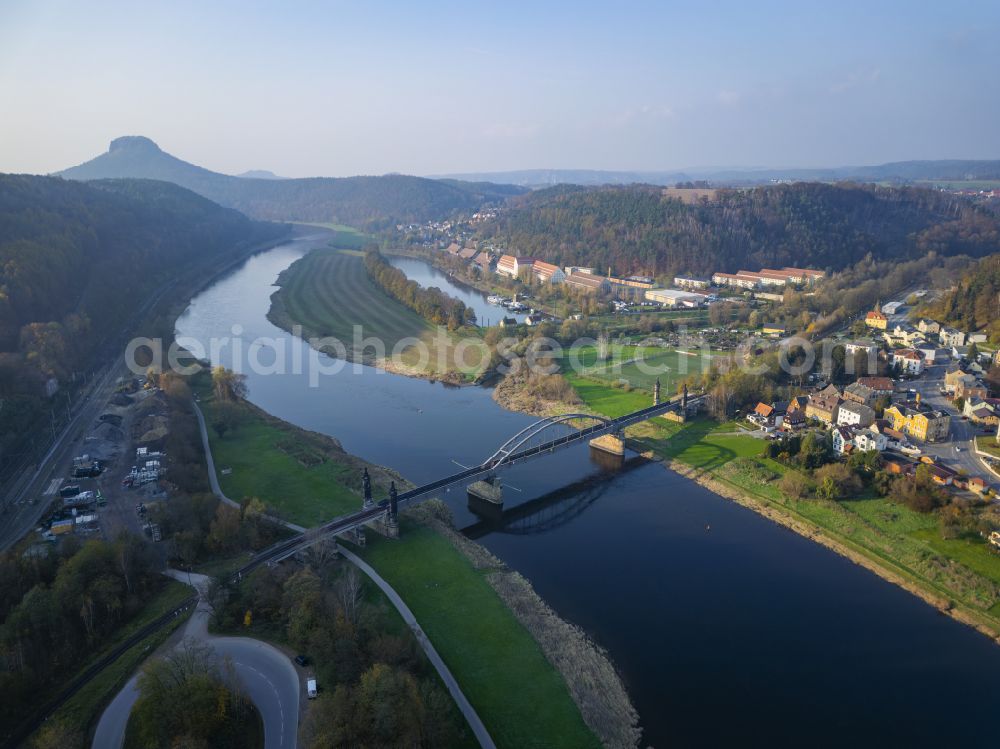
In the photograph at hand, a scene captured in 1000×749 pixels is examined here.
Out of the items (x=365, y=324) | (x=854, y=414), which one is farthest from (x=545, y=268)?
(x=854, y=414)

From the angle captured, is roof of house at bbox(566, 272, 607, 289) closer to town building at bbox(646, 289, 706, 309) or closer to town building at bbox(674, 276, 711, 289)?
town building at bbox(646, 289, 706, 309)

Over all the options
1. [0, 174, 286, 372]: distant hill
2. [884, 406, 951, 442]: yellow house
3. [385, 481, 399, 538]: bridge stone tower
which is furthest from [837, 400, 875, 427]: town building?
[0, 174, 286, 372]: distant hill

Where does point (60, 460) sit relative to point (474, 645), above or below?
above

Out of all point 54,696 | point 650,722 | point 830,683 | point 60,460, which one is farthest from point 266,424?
point 830,683

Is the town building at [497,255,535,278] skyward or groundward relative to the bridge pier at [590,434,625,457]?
skyward

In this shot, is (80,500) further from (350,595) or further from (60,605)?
(350,595)

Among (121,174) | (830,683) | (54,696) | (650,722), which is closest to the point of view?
(54,696)

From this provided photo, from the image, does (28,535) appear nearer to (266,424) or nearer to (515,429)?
(266,424)
